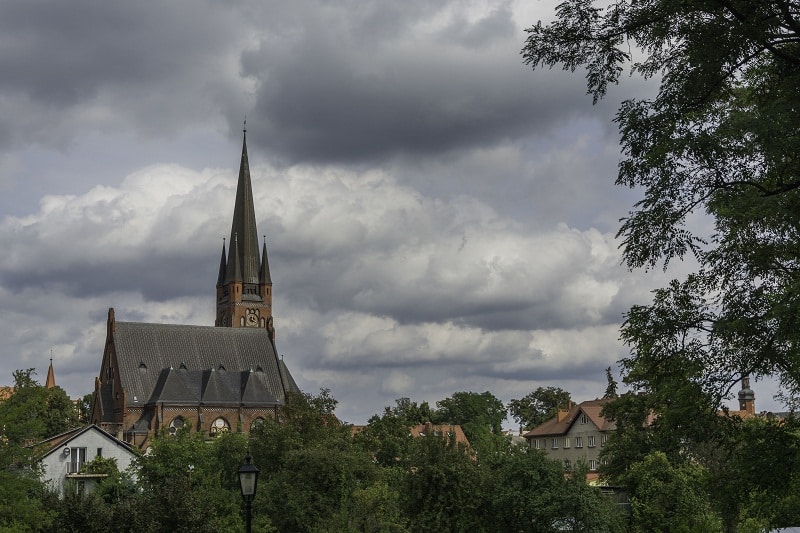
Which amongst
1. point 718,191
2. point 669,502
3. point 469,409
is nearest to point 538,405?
point 469,409

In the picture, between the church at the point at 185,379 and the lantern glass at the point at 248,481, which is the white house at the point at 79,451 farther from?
the lantern glass at the point at 248,481

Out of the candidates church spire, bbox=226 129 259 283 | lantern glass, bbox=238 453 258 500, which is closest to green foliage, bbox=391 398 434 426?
church spire, bbox=226 129 259 283

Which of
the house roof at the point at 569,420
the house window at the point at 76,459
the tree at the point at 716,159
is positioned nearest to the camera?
the tree at the point at 716,159

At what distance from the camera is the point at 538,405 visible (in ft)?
469

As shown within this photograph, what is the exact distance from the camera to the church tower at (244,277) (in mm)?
148750

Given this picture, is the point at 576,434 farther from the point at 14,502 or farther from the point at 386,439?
the point at 14,502

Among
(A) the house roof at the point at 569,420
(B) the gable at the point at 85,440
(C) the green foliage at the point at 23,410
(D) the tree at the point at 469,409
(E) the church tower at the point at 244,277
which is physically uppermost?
(E) the church tower at the point at 244,277

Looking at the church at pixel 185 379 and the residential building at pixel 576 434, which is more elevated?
the church at pixel 185 379

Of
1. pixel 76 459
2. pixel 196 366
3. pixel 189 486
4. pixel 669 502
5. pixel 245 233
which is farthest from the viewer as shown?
pixel 245 233

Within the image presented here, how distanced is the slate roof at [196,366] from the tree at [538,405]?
30461 mm

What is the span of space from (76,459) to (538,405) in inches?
2953

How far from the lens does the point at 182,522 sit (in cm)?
3581

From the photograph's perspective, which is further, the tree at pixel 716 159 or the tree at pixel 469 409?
the tree at pixel 469 409

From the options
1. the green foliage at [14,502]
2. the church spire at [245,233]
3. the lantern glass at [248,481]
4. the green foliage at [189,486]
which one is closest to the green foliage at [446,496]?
the green foliage at [189,486]
